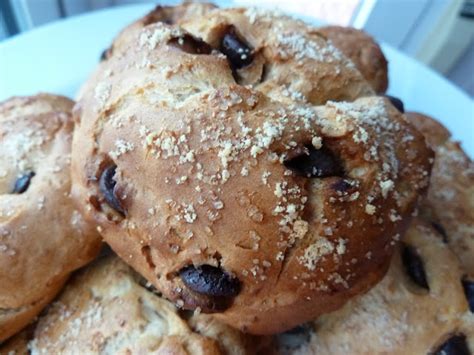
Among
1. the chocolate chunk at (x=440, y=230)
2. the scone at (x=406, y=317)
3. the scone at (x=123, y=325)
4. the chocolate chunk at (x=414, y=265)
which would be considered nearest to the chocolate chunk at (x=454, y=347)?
the scone at (x=406, y=317)

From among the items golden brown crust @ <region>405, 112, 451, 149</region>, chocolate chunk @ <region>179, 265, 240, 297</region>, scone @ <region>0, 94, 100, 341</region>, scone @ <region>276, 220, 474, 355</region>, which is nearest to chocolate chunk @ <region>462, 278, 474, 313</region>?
scone @ <region>276, 220, 474, 355</region>

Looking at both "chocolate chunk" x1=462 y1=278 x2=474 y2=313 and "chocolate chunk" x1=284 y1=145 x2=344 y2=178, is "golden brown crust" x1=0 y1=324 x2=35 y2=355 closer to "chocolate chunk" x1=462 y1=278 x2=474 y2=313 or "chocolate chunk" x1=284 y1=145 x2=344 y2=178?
"chocolate chunk" x1=284 y1=145 x2=344 y2=178

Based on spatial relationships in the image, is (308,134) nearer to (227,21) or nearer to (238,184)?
(238,184)

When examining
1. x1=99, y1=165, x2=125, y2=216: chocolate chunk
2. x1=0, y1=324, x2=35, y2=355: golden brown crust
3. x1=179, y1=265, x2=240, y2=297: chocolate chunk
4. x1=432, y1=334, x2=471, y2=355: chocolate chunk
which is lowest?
x1=0, y1=324, x2=35, y2=355: golden brown crust

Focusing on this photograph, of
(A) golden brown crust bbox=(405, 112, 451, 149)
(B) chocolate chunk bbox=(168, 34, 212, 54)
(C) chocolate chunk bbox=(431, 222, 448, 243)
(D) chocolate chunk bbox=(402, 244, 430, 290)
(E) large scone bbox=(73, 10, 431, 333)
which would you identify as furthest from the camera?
(A) golden brown crust bbox=(405, 112, 451, 149)

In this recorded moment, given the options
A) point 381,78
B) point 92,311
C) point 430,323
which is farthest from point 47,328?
point 381,78

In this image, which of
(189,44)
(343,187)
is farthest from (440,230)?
(189,44)

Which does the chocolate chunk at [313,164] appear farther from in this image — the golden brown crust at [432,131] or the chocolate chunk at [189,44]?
the golden brown crust at [432,131]
